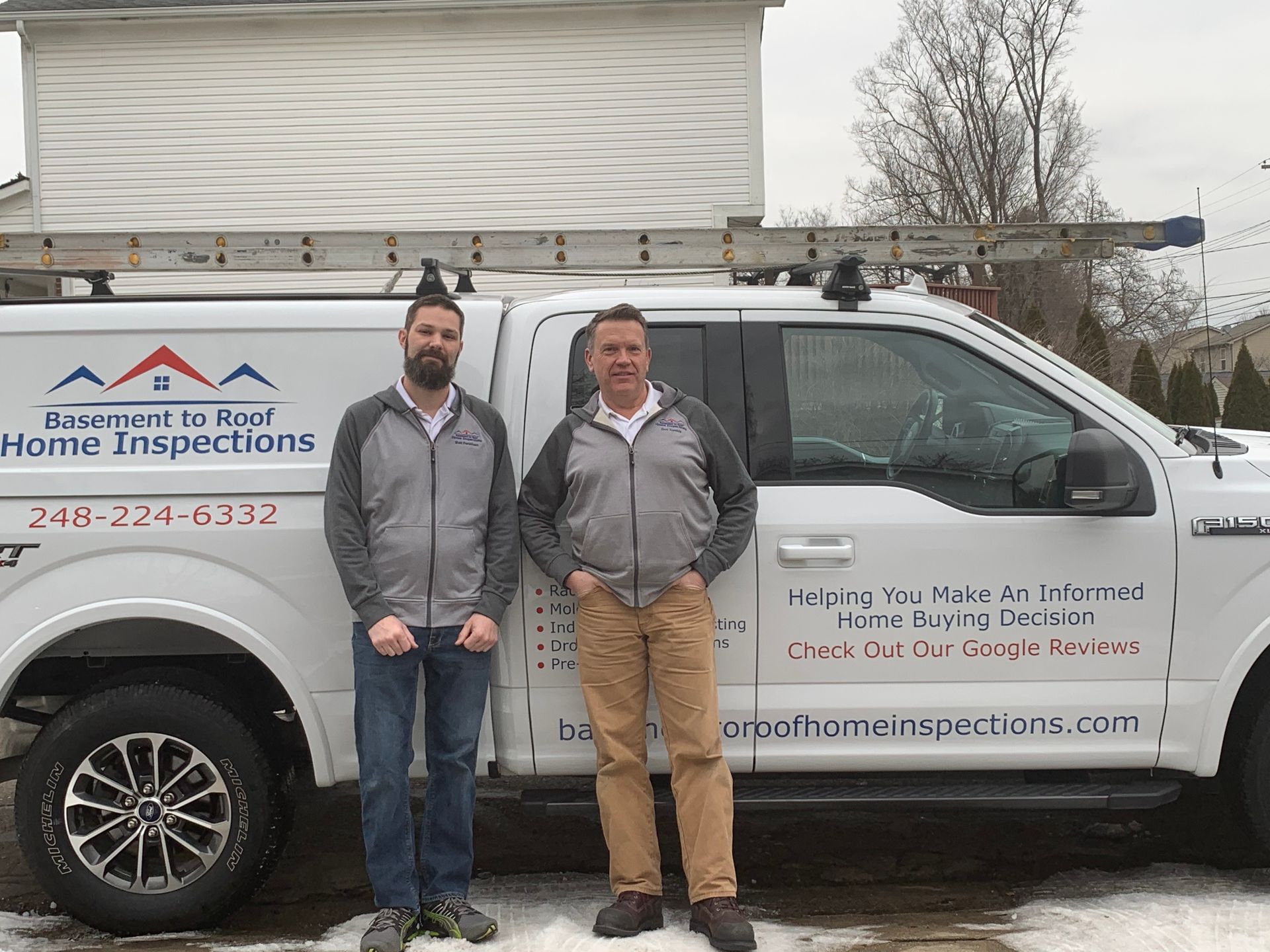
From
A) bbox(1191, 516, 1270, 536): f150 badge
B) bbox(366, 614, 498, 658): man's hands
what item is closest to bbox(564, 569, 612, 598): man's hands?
bbox(366, 614, 498, 658): man's hands

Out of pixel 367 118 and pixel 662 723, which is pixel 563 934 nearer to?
pixel 662 723

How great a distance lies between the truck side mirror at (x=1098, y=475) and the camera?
338 cm

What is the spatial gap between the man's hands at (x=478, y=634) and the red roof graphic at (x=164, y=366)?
3.80ft

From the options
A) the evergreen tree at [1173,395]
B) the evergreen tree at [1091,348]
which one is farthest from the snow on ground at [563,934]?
the evergreen tree at [1091,348]

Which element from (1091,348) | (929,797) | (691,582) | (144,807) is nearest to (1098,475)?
(929,797)

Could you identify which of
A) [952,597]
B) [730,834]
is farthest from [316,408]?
[952,597]

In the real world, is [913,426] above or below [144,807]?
above

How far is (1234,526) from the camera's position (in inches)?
141

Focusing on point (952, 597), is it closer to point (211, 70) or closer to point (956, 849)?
point (956, 849)

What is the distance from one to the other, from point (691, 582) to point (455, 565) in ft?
2.35

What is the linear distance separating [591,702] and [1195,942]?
1.94 meters

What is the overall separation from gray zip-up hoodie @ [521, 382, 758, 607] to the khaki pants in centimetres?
10

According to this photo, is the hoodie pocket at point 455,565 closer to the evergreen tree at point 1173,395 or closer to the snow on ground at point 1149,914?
the snow on ground at point 1149,914

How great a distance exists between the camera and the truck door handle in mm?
3566
